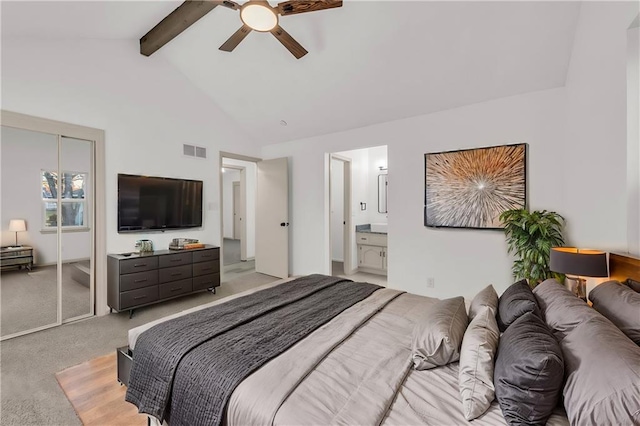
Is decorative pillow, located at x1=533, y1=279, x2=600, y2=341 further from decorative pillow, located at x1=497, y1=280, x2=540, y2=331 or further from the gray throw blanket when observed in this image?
the gray throw blanket

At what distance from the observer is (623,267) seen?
1828 mm

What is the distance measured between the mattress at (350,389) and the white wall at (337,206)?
434 centimetres

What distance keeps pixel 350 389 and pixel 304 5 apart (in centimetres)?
250

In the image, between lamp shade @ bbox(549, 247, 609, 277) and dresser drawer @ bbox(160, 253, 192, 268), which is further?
dresser drawer @ bbox(160, 253, 192, 268)

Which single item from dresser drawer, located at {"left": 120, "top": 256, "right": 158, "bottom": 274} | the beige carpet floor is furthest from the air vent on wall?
the beige carpet floor

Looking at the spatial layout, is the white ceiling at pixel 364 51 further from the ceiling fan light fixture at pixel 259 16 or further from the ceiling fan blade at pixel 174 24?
the ceiling fan light fixture at pixel 259 16

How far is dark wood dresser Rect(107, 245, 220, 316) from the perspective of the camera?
3.29 metres

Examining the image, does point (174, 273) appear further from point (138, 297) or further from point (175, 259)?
point (138, 297)

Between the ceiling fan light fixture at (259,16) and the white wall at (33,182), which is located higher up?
the ceiling fan light fixture at (259,16)

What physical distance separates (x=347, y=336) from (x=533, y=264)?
2305 millimetres

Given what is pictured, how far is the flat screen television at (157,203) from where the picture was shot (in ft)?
11.9

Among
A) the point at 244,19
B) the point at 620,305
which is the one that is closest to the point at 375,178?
the point at 244,19

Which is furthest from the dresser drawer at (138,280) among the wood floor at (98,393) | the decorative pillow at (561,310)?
the decorative pillow at (561,310)

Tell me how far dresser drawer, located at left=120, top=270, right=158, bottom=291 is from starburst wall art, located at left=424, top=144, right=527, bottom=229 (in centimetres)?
347
